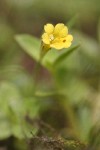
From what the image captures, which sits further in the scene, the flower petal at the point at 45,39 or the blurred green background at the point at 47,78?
the blurred green background at the point at 47,78

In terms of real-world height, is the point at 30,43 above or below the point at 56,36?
above

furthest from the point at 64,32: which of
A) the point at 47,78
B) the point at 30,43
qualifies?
the point at 47,78

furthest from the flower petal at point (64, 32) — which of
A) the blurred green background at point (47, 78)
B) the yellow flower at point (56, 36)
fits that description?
the blurred green background at point (47, 78)

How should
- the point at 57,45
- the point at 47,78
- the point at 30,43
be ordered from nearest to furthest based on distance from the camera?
the point at 57,45, the point at 30,43, the point at 47,78

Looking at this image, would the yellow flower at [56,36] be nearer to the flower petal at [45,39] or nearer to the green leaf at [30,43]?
the flower petal at [45,39]

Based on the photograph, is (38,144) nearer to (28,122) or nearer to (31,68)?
(28,122)

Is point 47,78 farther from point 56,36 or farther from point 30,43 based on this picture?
point 56,36
